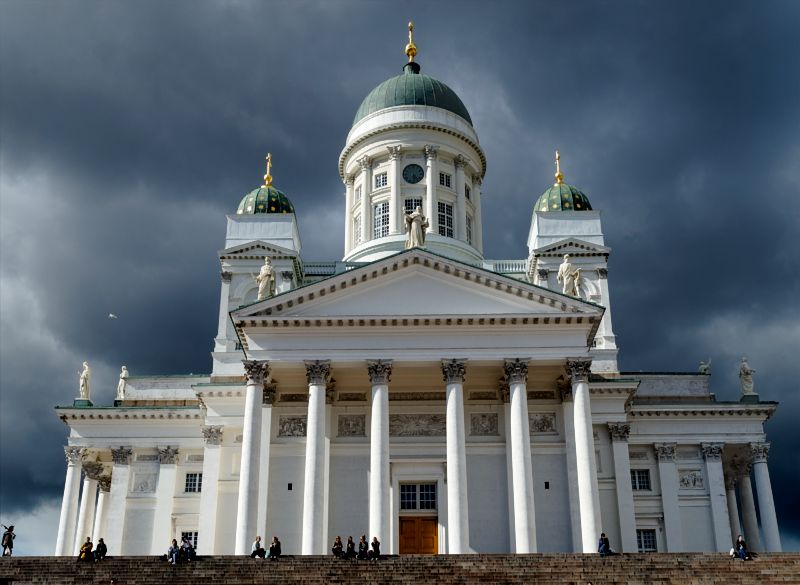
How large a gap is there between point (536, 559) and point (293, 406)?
12.7m

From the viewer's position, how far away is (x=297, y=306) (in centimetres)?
3247

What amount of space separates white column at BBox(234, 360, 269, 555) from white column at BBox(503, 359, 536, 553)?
8536 millimetres

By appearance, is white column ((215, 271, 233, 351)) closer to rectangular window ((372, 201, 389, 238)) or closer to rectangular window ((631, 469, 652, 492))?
rectangular window ((372, 201, 389, 238))

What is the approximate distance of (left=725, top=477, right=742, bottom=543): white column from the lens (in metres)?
43.6

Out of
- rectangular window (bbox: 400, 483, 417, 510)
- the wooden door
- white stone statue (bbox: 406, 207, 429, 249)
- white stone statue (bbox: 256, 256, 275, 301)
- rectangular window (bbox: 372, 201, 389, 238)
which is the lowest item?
the wooden door

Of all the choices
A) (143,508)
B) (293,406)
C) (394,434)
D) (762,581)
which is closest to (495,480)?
(394,434)

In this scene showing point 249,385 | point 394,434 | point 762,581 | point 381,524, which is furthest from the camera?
point 394,434

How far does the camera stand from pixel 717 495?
4131 centimetres

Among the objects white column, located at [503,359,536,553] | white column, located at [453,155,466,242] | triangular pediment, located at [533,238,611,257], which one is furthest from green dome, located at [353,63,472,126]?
white column, located at [503,359,536,553]

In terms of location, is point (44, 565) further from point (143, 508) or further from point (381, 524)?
point (143, 508)

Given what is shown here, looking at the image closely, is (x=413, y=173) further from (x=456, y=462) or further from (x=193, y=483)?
(x=456, y=462)

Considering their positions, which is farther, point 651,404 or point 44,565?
point 651,404

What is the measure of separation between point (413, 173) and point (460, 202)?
2.95 meters

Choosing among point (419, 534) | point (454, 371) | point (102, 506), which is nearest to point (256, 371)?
point (454, 371)
